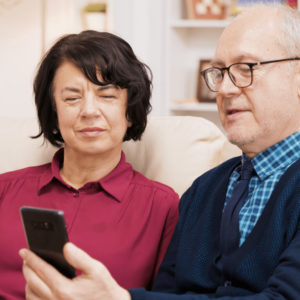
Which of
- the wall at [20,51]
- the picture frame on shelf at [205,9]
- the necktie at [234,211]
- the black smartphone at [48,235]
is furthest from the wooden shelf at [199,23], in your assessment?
the black smartphone at [48,235]

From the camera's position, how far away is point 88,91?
1644 millimetres

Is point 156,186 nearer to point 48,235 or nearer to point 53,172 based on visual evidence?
point 53,172

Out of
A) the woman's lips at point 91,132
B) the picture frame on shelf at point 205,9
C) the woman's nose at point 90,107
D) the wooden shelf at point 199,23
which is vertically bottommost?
the woman's lips at point 91,132

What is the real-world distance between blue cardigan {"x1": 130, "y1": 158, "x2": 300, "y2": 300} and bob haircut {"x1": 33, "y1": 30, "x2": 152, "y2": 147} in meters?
0.37

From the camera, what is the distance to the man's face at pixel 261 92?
4.06 feet

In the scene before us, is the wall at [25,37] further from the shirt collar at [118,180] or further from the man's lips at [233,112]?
the man's lips at [233,112]

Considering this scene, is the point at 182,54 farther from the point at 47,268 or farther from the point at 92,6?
the point at 47,268

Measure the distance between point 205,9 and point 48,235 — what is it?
8.96 ft

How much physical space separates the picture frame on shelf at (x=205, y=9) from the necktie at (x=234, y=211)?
235 centimetres

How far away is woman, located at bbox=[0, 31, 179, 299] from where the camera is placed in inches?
63.2

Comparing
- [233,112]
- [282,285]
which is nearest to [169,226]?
[233,112]

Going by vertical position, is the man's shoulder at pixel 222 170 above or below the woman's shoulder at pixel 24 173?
above

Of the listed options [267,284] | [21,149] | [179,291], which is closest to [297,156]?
[267,284]

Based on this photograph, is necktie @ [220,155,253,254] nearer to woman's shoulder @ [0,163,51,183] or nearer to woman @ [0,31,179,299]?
woman @ [0,31,179,299]
